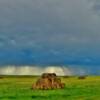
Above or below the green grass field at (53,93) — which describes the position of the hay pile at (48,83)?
above

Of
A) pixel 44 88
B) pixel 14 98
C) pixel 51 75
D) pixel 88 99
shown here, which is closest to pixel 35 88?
pixel 44 88

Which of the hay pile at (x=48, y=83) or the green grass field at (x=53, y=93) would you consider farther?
the hay pile at (x=48, y=83)

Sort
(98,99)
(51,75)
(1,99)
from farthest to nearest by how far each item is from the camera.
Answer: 1. (51,75)
2. (1,99)
3. (98,99)

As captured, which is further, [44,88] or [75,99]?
[44,88]

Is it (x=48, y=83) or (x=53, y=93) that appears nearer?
(x=53, y=93)

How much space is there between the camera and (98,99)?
1463 inches

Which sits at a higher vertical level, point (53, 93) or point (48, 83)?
point (48, 83)

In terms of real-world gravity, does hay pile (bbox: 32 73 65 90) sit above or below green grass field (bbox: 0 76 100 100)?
above

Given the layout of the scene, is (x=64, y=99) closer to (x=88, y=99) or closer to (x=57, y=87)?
(x=88, y=99)

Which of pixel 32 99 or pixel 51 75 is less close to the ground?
Result: pixel 51 75

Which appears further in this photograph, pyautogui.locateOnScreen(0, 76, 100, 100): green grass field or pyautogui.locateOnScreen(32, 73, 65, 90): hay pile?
pyautogui.locateOnScreen(32, 73, 65, 90): hay pile

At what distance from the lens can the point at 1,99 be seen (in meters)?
39.7

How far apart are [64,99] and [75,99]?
115 cm

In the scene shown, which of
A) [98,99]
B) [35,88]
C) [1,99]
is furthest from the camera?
[35,88]
